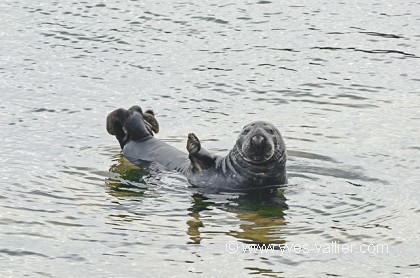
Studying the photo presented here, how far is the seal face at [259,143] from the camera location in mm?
10562

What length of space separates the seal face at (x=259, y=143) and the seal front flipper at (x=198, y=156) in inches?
12.4

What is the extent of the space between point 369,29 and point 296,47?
4.84 feet

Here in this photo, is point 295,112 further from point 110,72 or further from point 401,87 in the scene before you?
point 110,72

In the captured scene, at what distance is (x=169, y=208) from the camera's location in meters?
10.3

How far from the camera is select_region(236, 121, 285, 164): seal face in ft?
34.7

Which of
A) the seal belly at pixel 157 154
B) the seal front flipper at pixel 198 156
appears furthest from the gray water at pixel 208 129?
the seal front flipper at pixel 198 156

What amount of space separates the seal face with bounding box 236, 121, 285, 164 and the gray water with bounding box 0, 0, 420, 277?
0.43 meters

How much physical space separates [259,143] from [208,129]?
253 cm

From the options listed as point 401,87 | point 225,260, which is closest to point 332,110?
point 401,87

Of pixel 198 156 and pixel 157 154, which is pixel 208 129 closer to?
pixel 157 154

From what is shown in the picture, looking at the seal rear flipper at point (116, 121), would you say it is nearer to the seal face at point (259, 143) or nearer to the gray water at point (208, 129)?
the gray water at point (208, 129)

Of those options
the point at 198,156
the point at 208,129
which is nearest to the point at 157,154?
the point at 198,156

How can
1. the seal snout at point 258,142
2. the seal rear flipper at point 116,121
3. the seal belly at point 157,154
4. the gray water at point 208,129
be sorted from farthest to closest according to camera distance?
the seal rear flipper at point 116,121 < the seal belly at point 157,154 < the seal snout at point 258,142 < the gray water at point 208,129

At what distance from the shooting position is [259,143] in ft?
34.6
